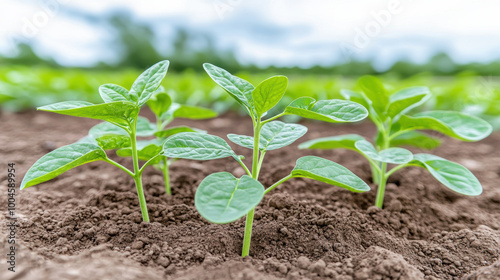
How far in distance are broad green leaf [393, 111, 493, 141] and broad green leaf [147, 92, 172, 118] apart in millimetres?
934

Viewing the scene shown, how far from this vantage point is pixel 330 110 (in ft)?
3.31

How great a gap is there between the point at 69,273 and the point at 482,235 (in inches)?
53.3

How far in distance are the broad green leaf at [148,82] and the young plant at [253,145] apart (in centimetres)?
15

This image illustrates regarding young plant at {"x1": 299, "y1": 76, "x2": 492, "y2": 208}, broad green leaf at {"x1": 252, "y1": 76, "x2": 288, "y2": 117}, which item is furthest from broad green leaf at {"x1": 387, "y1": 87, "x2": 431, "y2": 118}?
broad green leaf at {"x1": 252, "y1": 76, "x2": 288, "y2": 117}

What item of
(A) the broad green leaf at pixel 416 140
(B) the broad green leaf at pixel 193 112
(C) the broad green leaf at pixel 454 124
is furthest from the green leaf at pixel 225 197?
(A) the broad green leaf at pixel 416 140

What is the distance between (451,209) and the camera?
1555mm

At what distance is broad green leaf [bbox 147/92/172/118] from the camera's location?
55.9 inches

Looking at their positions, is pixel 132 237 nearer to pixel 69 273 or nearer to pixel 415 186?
pixel 69 273

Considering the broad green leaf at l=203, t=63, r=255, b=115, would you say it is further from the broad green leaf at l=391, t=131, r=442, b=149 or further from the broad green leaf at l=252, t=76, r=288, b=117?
the broad green leaf at l=391, t=131, r=442, b=149

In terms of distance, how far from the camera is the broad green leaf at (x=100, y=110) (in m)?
0.92

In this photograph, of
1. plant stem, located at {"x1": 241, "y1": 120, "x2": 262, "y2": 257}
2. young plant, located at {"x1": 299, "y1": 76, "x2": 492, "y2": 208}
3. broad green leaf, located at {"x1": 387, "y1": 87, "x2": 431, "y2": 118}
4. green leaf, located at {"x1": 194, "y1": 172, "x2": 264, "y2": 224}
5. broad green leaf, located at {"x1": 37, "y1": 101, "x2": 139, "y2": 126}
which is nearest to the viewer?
green leaf, located at {"x1": 194, "y1": 172, "x2": 264, "y2": 224}

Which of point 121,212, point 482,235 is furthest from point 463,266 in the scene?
point 121,212

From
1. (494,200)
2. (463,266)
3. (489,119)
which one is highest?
(463,266)

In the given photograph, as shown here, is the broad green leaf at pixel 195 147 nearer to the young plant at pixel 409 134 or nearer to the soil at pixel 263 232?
the soil at pixel 263 232
